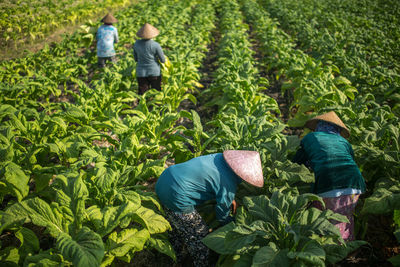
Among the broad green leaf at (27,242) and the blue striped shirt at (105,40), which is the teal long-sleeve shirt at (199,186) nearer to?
the broad green leaf at (27,242)

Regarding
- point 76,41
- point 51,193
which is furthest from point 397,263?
point 76,41

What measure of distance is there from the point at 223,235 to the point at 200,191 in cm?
51

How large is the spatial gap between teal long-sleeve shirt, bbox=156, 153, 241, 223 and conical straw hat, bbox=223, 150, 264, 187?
0.42ft

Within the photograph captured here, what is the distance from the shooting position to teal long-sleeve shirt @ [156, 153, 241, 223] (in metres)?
2.93

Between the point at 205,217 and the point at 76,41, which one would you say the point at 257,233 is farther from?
the point at 76,41

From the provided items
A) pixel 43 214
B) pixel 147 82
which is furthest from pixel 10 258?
pixel 147 82

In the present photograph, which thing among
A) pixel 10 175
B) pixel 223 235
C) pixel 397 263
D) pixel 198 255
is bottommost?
pixel 198 255

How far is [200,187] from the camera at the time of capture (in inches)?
116

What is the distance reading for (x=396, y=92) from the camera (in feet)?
20.0

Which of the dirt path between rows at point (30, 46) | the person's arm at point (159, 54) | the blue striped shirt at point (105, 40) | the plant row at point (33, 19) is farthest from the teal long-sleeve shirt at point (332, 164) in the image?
the plant row at point (33, 19)

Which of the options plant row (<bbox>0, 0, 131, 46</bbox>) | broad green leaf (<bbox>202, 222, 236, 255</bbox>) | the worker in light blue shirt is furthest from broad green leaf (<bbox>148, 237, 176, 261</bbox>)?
plant row (<bbox>0, 0, 131, 46</bbox>)

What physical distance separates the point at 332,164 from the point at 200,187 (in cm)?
143

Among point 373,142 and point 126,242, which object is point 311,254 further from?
point 373,142

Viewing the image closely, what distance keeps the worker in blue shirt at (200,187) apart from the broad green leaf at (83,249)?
2.86ft
